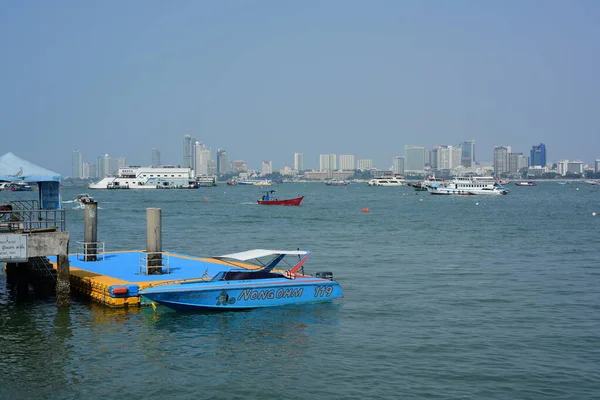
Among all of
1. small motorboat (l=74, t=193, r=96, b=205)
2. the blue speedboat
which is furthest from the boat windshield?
small motorboat (l=74, t=193, r=96, b=205)

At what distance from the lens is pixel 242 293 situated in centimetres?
2570

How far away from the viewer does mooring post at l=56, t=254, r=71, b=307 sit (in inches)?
1006

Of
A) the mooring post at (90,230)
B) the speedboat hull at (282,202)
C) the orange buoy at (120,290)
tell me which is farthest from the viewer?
the speedboat hull at (282,202)

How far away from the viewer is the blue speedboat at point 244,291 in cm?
2469

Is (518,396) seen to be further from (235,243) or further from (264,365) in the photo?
(235,243)

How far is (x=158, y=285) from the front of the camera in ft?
84.8

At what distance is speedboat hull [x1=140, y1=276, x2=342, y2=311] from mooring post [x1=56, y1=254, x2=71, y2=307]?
10.5 ft

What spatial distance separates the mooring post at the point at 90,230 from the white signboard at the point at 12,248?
25.2 feet

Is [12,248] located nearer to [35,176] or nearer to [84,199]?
[35,176]

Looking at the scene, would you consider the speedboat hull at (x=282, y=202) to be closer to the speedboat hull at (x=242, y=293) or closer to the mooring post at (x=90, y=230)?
the mooring post at (x=90, y=230)

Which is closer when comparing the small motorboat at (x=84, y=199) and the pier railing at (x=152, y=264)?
the pier railing at (x=152, y=264)

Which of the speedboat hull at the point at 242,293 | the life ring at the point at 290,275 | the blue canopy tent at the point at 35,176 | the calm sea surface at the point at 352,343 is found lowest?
the calm sea surface at the point at 352,343

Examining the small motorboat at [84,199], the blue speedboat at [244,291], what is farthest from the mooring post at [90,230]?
the blue speedboat at [244,291]

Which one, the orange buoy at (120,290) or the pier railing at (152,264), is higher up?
the pier railing at (152,264)
